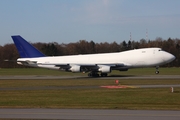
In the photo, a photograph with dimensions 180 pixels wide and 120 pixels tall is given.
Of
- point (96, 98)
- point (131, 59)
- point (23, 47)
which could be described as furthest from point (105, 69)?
point (96, 98)

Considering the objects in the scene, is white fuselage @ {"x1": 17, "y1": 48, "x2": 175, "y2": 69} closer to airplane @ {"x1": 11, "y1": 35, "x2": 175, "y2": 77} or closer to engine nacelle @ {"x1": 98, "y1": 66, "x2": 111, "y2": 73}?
airplane @ {"x1": 11, "y1": 35, "x2": 175, "y2": 77}

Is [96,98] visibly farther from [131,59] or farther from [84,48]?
[84,48]

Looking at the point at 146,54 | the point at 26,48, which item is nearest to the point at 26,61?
the point at 26,48

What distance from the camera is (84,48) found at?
15462cm

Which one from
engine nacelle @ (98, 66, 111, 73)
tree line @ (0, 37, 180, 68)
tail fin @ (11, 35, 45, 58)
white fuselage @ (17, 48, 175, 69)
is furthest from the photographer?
tree line @ (0, 37, 180, 68)

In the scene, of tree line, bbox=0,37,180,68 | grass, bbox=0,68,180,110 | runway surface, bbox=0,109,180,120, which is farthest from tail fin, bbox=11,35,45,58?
tree line, bbox=0,37,180,68

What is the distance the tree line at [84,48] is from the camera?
5186 inches

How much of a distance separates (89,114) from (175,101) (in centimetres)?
828

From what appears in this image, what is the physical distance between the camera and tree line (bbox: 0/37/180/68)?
13173cm

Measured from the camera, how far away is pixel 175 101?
862 inches

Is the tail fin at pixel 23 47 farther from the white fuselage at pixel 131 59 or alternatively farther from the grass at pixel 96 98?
the grass at pixel 96 98

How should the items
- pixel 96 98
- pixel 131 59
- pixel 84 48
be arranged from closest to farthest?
pixel 96 98 → pixel 131 59 → pixel 84 48

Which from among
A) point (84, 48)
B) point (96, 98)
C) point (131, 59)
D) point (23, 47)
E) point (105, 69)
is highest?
point (84, 48)

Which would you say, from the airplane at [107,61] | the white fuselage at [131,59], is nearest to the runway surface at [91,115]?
the airplane at [107,61]
